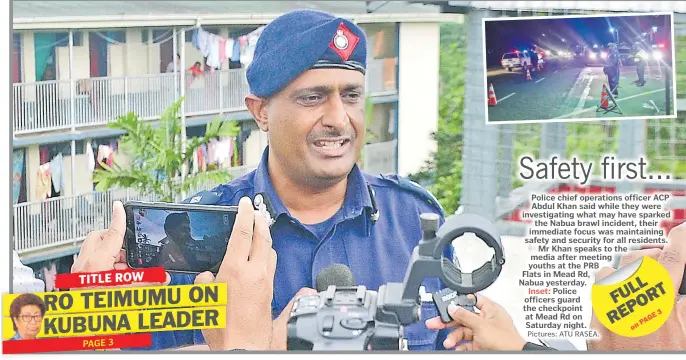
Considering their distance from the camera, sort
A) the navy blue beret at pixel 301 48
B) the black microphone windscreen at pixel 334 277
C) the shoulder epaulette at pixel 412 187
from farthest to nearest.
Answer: the shoulder epaulette at pixel 412 187
the black microphone windscreen at pixel 334 277
the navy blue beret at pixel 301 48

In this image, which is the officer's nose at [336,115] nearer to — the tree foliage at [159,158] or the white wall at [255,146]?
the white wall at [255,146]

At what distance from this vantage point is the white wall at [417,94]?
16.8 feet

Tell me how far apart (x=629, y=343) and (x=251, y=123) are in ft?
5.86

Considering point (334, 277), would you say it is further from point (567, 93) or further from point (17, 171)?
point (17, 171)

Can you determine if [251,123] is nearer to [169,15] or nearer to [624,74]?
[169,15]

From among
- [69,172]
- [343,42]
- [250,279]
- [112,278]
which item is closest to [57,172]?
[69,172]

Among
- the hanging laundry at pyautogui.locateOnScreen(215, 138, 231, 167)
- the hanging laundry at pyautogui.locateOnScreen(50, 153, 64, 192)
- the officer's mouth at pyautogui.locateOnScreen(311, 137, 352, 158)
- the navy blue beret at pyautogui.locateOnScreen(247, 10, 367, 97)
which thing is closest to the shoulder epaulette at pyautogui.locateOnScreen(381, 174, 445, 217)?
the officer's mouth at pyautogui.locateOnScreen(311, 137, 352, 158)

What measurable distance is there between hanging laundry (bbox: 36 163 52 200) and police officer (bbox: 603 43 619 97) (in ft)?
7.56

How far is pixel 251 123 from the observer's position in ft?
16.6

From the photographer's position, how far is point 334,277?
5.03m

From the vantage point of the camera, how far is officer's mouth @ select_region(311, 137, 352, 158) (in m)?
4.97

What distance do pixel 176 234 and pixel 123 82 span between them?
66 centimetres

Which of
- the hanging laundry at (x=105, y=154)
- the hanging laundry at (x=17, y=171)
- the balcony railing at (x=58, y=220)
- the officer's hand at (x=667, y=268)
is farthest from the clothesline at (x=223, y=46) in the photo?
the officer's hand at (x=667, y=268)

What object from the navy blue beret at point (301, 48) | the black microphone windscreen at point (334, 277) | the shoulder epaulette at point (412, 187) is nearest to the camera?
the navy blue beret at point (301, 48)
